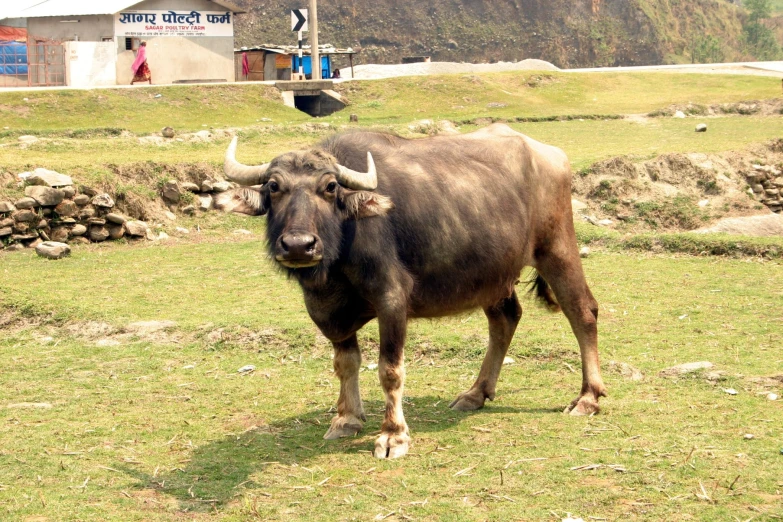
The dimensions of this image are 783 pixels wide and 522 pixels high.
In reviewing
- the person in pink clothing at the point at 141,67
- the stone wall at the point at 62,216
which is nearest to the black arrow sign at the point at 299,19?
the person in pink clothing at the point at 141,67

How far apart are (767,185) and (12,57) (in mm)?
26910

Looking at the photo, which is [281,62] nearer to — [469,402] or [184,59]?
[184,59]

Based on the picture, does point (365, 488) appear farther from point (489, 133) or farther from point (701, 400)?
point (489, 133)

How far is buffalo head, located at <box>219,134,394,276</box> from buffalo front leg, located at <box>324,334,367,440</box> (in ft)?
2.68

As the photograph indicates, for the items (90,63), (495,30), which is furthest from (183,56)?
(495,30)

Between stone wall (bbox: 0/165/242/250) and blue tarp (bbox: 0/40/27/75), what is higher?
blue tarp (bbox: 0/40/27/75)

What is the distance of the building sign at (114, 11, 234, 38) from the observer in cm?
3331

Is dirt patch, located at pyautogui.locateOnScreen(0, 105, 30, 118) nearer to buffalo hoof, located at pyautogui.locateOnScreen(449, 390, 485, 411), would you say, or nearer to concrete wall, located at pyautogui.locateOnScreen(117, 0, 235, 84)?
concrete wall, located at pyautogui.locateOnScreen(117, 0, 235, 84)

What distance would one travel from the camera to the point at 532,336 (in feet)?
28.0

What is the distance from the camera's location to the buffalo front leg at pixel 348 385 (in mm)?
6434

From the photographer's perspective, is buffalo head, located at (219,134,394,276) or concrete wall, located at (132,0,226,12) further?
concrete wall, located at (132,0,226,12)

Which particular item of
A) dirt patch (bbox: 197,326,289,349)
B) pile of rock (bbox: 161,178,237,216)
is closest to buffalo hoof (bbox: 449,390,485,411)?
dirt patch (bbox: 197,326,289,349)

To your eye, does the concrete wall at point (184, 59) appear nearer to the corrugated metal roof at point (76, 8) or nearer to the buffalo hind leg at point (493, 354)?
the corrugated metal roof at point (76, 8)

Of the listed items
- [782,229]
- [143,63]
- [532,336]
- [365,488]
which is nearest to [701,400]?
[532,336]
